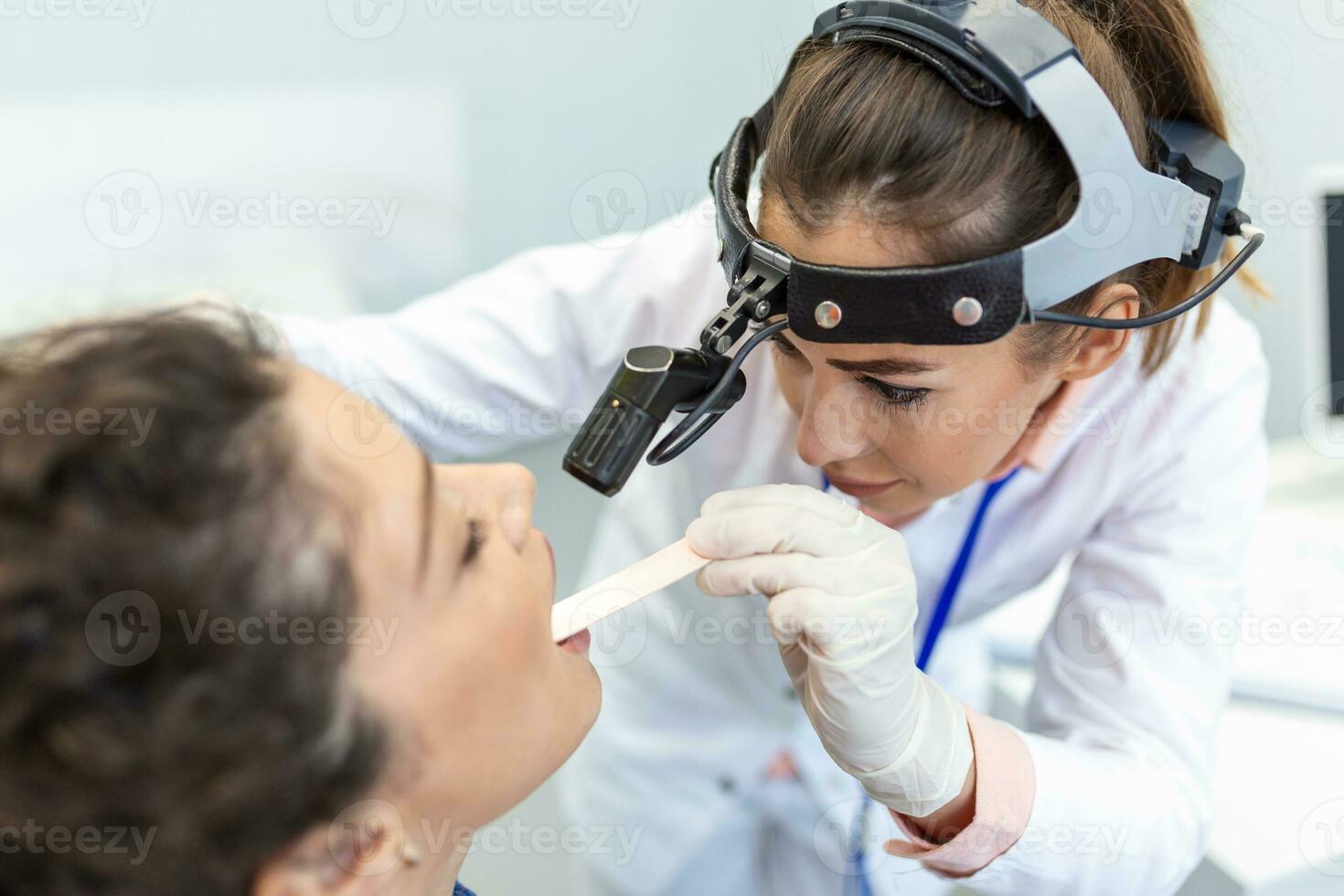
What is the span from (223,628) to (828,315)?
0.46m

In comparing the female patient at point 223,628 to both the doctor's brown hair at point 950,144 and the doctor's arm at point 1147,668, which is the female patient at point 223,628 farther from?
the doctor's arm at point 1147,668

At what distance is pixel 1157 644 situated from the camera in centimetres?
101

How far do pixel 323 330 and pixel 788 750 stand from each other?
780 millimetres

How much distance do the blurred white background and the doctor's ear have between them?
0.48 metres

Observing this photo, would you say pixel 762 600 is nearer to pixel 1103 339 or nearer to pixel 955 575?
pixel 955 575

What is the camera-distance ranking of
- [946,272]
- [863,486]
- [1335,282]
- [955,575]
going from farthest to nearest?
[1335,282], [955,575], [863,486], [946,272]

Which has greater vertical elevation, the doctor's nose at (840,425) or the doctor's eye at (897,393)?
the doctor's eye at (897,393)

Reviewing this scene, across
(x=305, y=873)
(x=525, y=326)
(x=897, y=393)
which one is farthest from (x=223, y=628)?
(x=525, y=326)

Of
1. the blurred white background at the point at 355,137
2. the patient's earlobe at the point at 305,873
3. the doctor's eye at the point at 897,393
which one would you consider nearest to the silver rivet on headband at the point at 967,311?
the doctor's eye at the point at 897,393

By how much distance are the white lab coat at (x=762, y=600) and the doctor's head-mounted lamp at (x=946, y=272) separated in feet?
0.99

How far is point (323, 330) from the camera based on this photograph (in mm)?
1076

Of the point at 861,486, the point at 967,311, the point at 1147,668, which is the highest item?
the point at 967,311

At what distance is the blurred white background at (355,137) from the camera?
1.04 m

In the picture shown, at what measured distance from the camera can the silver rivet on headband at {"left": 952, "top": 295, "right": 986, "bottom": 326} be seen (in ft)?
2.43
